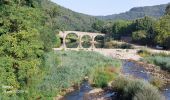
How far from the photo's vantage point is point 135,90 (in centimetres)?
3145

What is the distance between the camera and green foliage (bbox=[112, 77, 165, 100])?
2838 cm

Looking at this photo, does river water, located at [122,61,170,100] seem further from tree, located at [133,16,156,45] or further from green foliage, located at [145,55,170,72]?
tree, located at [133,16,156,45]

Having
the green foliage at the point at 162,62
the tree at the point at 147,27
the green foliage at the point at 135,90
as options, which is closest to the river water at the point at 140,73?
the green foliage at the point at 162,62

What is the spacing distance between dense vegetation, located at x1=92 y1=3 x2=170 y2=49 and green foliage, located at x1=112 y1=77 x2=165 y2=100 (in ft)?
191

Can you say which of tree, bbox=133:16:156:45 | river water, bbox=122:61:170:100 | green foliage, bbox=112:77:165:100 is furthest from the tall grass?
tree, bbox=133:16:156:45

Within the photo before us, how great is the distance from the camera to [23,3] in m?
34.4

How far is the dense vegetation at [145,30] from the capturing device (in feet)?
312

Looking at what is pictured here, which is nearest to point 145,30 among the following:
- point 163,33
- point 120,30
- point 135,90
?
point 120,30

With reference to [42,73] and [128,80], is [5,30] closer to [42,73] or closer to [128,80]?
[42,73]

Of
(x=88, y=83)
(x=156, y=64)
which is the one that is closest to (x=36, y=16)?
(x=88, y=83)

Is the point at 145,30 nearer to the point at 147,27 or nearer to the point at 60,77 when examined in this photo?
the point at 147,27

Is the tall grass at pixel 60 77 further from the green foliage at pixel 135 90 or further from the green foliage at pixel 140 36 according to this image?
the green foliage at pixel 140 36

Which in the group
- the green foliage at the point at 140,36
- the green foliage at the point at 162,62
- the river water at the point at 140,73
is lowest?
the river water at the point at 140,73

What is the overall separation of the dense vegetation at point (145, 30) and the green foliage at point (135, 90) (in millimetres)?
58302
